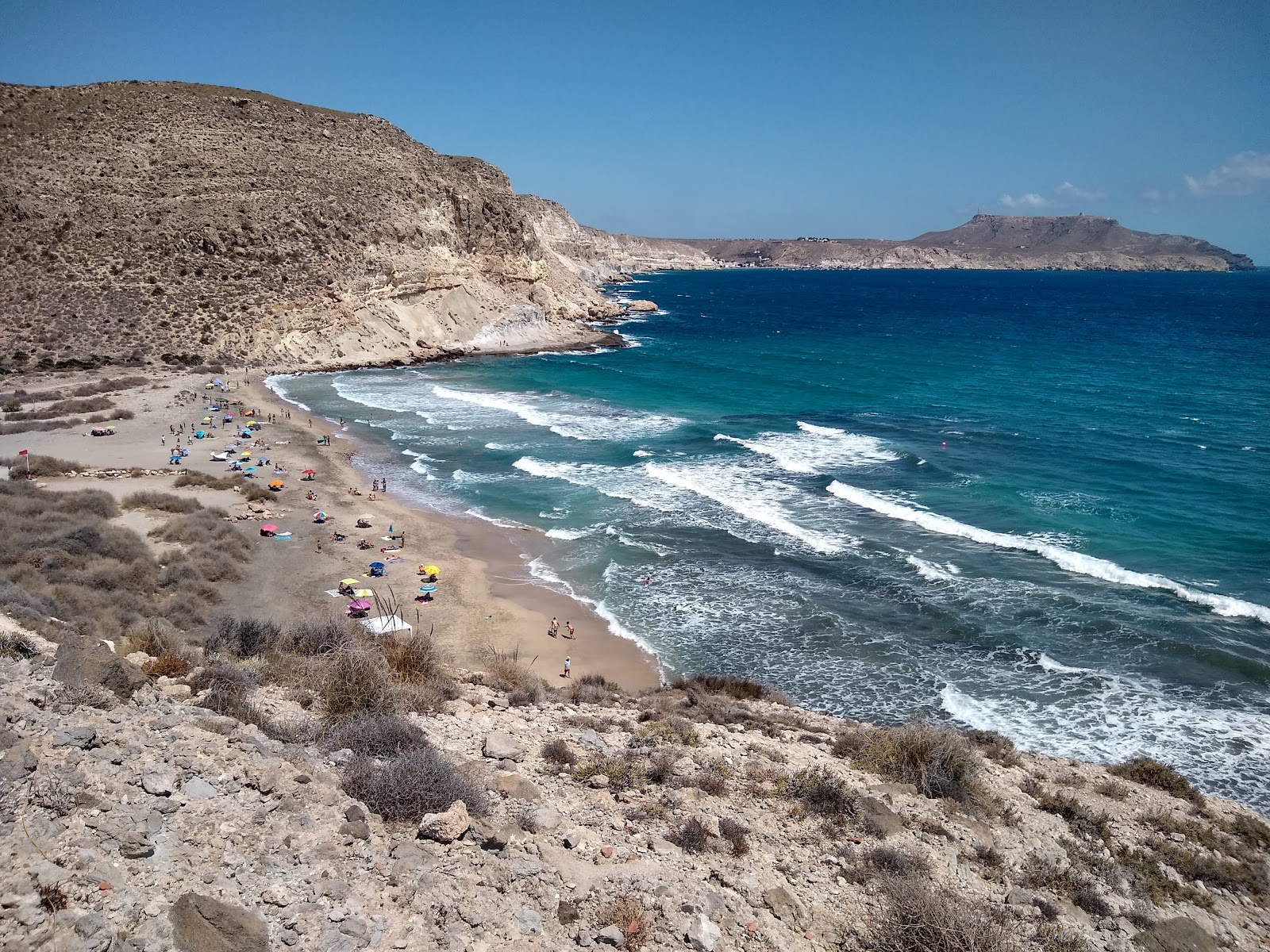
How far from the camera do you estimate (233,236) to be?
2026 inches

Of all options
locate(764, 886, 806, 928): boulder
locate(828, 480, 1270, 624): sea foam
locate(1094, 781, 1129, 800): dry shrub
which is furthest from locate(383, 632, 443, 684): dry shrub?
locate(828, 480, 1270, 624): sea foam

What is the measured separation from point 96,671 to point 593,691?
7.70 metres

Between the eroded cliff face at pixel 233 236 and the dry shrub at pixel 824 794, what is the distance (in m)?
49.4

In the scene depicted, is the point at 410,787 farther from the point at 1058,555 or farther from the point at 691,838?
the point at 1058,555

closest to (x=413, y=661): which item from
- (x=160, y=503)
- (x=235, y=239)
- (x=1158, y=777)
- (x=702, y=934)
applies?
(x=702, y=934)

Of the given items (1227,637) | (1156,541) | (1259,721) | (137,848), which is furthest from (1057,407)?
(137,848)

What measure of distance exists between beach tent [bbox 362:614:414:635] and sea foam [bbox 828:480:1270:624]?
16830 millimetres

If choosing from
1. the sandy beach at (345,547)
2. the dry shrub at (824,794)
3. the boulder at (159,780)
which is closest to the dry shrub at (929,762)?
the dry shrub at (824,794)

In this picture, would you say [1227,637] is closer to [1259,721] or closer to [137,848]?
[1259,721]

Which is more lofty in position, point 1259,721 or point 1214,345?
point 1214,345

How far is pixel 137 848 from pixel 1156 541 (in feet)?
89.0

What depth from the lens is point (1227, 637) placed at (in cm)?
1847

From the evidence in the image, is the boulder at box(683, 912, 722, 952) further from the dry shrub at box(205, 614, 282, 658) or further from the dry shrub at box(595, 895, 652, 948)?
the dry shrub at box(205, 614, 282, 658)

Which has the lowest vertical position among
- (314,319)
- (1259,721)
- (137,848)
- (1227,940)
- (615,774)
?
(1259,721)
